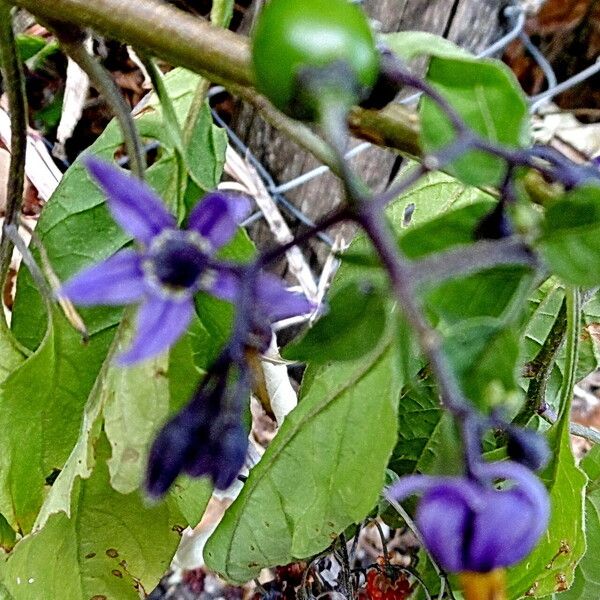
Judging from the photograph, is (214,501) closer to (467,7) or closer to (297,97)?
(467,7)

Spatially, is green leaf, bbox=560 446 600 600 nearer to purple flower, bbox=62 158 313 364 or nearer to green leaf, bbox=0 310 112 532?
green leaf, bbox=0 310 112 532

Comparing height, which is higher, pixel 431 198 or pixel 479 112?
pixel 479 112

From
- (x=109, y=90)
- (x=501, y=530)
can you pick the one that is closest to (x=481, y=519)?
(x=501, y=530)

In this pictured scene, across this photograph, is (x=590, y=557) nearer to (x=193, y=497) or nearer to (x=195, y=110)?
(x=193, y=497)

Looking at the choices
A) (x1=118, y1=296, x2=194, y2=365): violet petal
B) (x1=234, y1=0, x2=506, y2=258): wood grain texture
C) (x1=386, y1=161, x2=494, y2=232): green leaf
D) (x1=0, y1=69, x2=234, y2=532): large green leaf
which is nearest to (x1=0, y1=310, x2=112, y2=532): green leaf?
(x1=0, y1=69, x2=234, y2=532): large green leaf

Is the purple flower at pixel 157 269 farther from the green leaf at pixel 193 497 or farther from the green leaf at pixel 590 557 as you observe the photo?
the green leaf at pixel 590 557

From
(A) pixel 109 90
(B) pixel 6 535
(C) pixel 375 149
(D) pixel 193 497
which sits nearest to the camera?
(A) pixel 109 90
